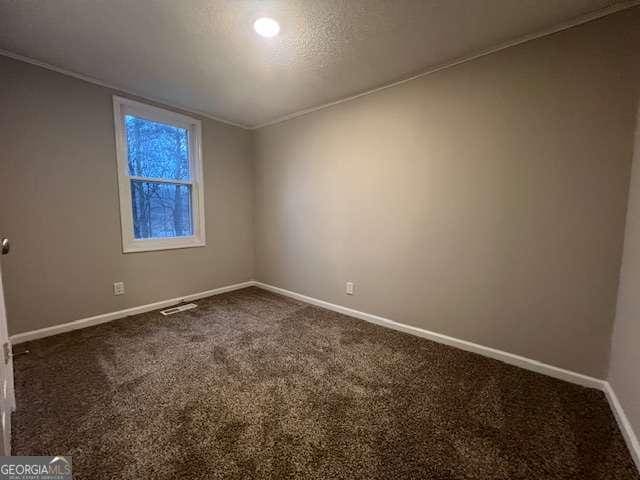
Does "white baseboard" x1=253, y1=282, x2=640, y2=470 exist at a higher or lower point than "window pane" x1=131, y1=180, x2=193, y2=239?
lower

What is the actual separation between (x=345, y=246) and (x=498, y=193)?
144 cm

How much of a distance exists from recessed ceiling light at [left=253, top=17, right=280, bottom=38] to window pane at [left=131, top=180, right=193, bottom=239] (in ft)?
6.66

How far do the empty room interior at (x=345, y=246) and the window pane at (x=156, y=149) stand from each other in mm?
27

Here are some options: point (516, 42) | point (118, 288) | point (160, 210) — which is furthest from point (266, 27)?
point (118, 288)

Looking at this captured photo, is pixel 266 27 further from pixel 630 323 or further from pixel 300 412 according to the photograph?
pixel 630 323

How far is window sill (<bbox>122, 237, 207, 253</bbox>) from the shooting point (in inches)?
107

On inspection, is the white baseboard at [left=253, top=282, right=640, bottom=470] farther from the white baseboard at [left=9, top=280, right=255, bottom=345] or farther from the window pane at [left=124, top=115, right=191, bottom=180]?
the window pane at [left=124, top=115, right=191, bottom=180]

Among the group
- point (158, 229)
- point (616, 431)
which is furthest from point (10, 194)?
point (616, 431)

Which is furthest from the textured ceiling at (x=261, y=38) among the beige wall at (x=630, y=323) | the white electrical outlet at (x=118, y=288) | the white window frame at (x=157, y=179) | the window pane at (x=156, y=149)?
the white electrical outlet at (x=118, y=288)

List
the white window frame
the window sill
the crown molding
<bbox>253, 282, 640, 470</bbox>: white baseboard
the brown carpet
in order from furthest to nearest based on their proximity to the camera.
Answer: the window sill
the white window frame
the crown molding
<bbox>253, 282, 640, 470</bbox>: white baseboard
the brown carpet

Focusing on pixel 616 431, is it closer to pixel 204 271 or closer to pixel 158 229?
pixel 204 271

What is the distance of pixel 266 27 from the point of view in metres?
1.70

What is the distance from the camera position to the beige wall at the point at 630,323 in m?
1.29

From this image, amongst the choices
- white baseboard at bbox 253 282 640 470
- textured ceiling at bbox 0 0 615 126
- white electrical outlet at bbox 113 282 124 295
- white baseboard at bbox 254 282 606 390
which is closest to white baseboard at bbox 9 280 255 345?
white electrical outlet at bbox 113 282 124 295
